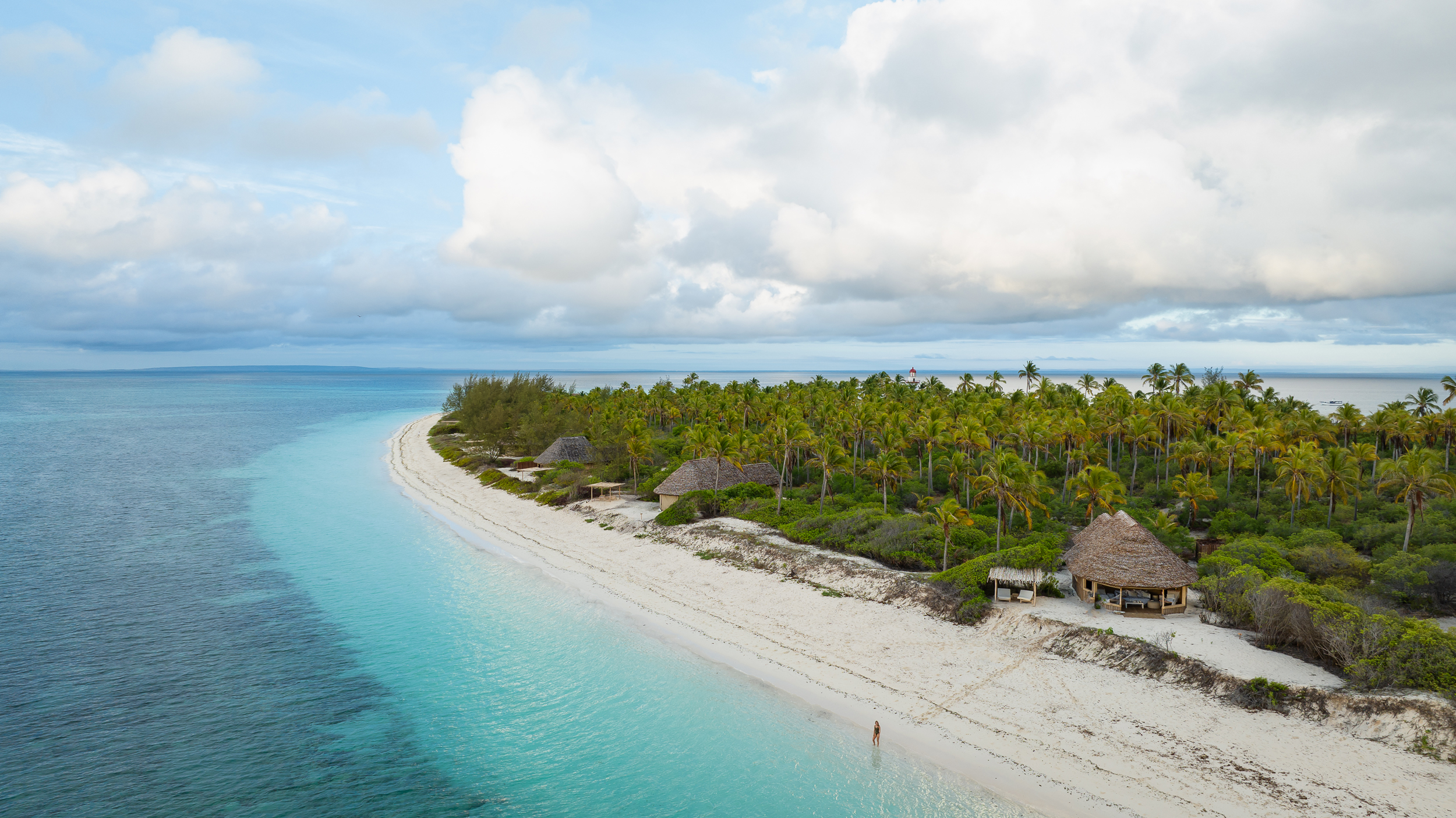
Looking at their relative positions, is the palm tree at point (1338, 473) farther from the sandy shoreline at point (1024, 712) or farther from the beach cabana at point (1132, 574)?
the sandy shoreline at point (1024, 712)

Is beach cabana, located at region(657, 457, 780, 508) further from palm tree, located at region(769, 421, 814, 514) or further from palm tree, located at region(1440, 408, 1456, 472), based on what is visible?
palm tree, located at region(1440, 408, 1456, 472)

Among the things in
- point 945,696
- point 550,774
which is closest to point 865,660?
point 945,696

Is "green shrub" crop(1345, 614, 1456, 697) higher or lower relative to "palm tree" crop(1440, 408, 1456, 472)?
lower

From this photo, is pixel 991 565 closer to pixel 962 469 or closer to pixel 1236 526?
pixel 962 469

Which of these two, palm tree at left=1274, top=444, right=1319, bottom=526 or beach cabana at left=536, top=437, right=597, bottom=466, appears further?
beach cabana at left=536, top=437, right=597, bottom=466

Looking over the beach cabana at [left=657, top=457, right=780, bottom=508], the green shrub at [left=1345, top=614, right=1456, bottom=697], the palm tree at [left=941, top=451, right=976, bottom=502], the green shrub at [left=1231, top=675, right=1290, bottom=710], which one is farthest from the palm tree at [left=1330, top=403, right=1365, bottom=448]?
the green shrub at [left=1231, top=675, right=1290, bottom=710]

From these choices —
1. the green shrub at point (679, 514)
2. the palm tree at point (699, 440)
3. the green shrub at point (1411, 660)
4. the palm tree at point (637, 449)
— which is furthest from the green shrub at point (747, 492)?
the green shrub at point (1411, 660)
